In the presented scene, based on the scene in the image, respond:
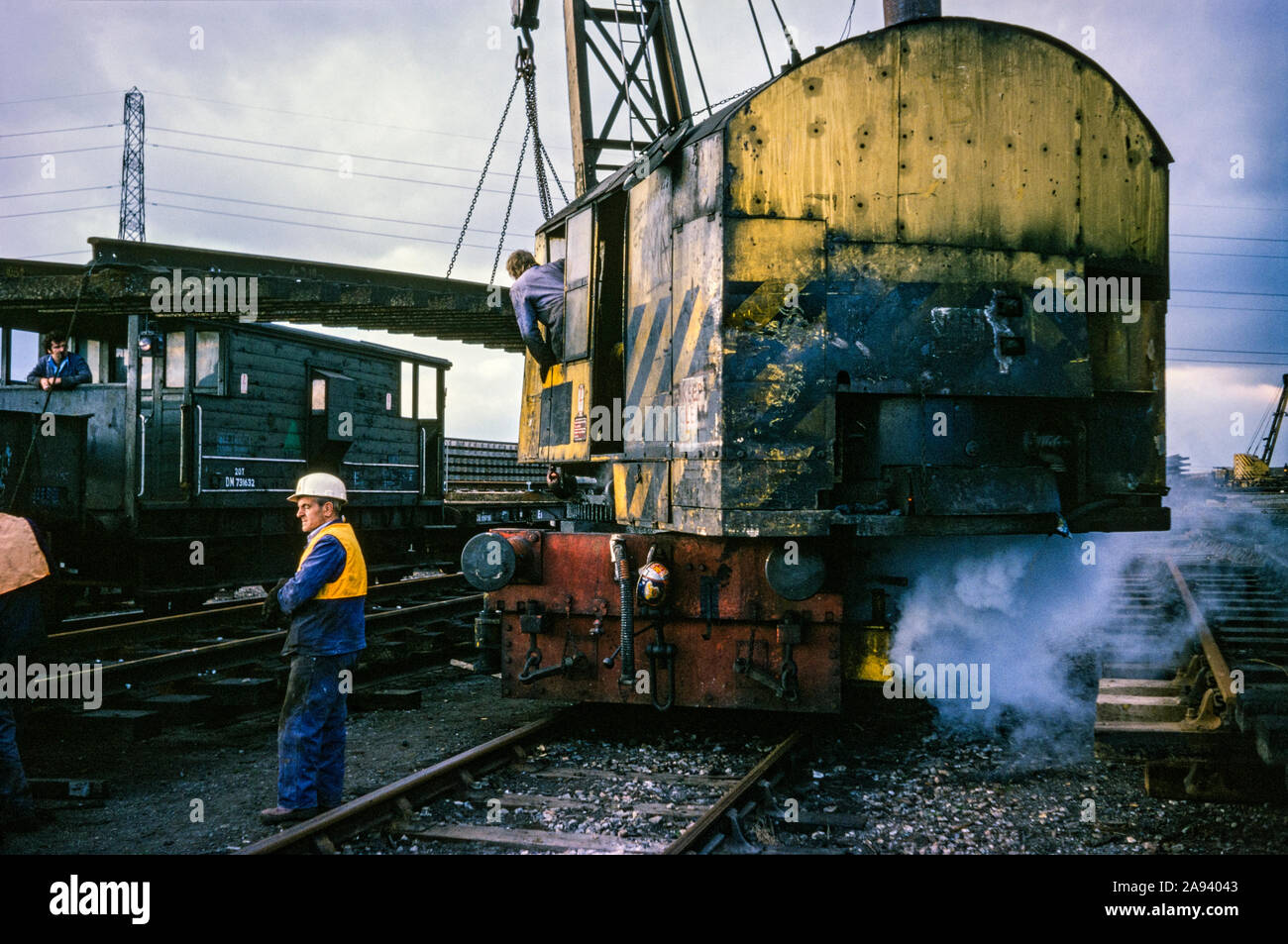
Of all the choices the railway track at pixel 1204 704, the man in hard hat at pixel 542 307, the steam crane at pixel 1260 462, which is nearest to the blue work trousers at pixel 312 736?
the man in hard hat at pixel 542 307

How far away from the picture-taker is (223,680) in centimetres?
673

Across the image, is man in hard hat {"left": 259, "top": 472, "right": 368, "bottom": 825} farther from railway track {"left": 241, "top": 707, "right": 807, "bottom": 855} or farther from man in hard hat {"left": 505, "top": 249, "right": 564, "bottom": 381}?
man in hard hat {"left": 505, "top": 249, "right": 564, "bottom": 381}

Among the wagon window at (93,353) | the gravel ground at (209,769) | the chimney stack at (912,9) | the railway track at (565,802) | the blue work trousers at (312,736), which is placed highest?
the chimney stack at (912,9)

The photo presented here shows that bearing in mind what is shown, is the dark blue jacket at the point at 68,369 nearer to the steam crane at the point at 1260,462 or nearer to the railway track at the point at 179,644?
the railway track at the point at 179,644

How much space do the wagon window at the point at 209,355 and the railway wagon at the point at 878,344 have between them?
26.2 feet

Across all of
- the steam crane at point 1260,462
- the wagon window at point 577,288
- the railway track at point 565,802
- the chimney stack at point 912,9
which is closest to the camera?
the railway track at point 565,802

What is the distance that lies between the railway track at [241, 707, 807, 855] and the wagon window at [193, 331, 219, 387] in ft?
Answer: 25.3

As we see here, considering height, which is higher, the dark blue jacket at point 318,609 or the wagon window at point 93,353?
the wagon window at point 93,353

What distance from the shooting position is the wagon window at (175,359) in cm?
1105

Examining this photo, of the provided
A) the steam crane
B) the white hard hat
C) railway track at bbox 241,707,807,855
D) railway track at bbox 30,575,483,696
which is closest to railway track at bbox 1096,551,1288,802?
railway track at bbox 241,707,807,855

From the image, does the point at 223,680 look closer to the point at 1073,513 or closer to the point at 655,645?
the point at 655,645

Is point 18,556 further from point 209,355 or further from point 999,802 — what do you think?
point 209,355

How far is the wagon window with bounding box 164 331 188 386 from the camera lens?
11.0 metres

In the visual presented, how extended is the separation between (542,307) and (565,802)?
3387 millimetres
